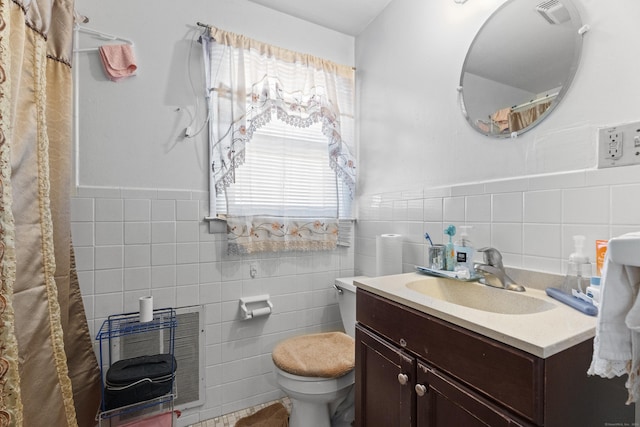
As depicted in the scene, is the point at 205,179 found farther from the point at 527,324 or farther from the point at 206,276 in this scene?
the point at 527,324

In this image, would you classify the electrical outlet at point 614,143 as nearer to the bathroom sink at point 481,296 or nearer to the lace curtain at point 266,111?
the bathroom sink at point 481,296

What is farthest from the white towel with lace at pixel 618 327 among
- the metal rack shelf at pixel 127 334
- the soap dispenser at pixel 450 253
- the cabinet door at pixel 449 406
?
the metal rack shelf at pixel 127 334

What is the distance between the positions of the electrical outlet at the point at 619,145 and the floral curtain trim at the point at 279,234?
1.30 m

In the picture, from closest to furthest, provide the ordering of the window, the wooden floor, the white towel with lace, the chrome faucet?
the white towel with lace, the chrome faucet, the wooden floor, the window

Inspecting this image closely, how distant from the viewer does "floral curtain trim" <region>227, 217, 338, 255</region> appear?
1.66 metres

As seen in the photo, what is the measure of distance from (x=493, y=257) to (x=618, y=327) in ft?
2.04

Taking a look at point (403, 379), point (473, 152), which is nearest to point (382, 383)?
point (403, 379)

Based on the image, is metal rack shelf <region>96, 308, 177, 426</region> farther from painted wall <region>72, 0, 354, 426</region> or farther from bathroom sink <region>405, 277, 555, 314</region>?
bathroom sink <region>405, 277, 555, 314</region>

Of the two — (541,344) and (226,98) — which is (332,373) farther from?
(226,98)

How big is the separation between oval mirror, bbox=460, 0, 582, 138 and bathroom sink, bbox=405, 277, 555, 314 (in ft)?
2.04

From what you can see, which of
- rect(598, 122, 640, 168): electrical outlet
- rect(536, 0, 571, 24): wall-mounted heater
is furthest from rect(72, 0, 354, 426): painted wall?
rect(598, 122, 640, 168): electrical outlet

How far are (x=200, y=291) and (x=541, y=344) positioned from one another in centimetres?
150

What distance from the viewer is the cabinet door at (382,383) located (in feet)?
3.02

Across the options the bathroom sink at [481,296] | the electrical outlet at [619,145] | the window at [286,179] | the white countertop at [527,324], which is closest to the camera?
the white countertop at [527,324]
